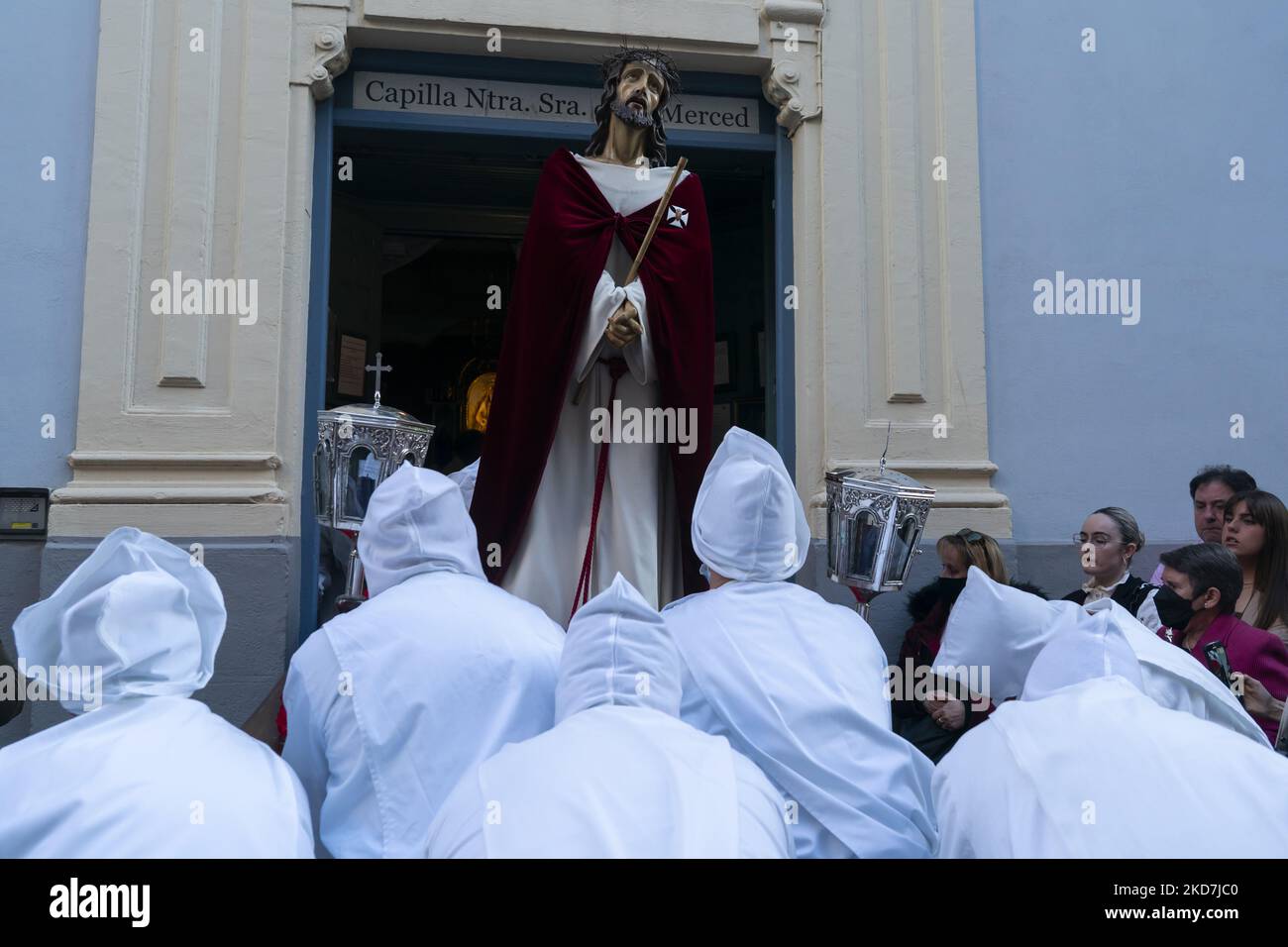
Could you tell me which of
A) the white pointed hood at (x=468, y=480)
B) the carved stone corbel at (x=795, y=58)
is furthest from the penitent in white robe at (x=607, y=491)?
the carved stone corbel at (x=795, y=58)

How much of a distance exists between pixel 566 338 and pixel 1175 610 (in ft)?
7.59

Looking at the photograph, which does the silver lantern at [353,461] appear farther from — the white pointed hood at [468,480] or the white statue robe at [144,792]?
the white statue robe at [144,792]

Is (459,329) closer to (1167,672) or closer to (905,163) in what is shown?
(905,163)

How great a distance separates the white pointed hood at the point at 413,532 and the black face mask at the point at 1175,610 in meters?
2.42

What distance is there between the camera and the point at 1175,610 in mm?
4289

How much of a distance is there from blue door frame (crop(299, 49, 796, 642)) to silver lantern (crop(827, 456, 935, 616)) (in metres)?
1.67

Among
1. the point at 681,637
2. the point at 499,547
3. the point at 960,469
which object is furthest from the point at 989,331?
the point at 681,637

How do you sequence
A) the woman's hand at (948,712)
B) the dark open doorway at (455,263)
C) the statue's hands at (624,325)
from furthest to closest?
the dark open doorway at (455,263) < the statue's hands at (624,325) < the woman's hand at (948,712)

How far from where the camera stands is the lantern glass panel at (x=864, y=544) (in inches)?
169

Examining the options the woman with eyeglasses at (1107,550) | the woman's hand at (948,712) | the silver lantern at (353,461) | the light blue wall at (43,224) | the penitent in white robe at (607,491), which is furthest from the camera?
the light blue wall at (43,224)

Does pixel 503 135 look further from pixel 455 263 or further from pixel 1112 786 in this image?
pixel 1112 786

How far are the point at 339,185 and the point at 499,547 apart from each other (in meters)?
4.09

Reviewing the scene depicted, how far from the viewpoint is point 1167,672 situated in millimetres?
2443

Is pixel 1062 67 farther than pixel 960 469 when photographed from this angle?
Yes
